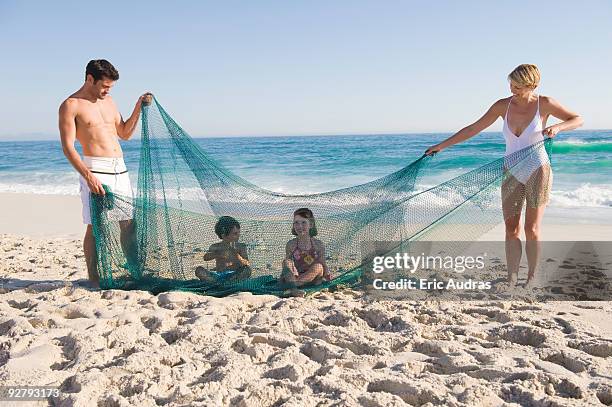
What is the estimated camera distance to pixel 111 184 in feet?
14.4

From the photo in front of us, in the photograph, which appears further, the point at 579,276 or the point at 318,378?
the point at 579,276

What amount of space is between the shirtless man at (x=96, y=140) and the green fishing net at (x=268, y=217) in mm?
82

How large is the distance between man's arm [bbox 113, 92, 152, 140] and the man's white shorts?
364mm

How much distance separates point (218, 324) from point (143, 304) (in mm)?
782

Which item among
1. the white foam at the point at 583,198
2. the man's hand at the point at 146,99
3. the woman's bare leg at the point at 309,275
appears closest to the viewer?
the woman's bare leg at the point at 309,275

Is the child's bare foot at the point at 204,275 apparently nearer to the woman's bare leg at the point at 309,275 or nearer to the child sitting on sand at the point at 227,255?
the child sitting on sand at the point at 227,255

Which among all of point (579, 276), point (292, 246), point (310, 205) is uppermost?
point (310, 205)

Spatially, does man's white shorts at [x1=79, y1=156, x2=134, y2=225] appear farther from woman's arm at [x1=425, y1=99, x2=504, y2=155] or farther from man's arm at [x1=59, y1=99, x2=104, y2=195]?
woman's arm at [x1=425, y1=99, x2=504, y2=155]

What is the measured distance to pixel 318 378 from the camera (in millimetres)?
2787

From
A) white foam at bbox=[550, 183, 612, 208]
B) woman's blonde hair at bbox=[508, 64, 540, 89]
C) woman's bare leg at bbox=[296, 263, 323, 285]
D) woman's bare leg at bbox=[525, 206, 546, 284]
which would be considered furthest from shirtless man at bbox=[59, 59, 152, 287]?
white foam at bbox=[550, 183, 612, 208]

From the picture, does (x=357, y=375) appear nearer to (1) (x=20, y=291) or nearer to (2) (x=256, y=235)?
(2) (x=256, y=235)

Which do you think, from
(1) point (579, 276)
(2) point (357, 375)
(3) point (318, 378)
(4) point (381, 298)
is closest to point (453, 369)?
(2) point (357, 375)

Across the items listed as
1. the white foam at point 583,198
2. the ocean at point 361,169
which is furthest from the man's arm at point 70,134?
the white foam at point 583,198

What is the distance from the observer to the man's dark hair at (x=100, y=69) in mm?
4176
